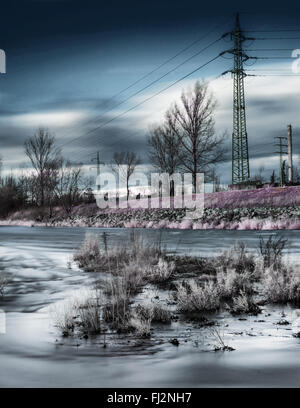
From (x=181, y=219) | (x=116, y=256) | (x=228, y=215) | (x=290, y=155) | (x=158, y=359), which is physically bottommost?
(x=158, y=359)

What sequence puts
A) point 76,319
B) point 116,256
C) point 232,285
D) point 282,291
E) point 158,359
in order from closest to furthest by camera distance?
1. point 158,359
2. point 76,319
3. point 282,291
4. point 232,285
5. point 116,256

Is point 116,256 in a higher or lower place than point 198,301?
higher

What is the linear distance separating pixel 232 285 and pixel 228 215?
20144 mm

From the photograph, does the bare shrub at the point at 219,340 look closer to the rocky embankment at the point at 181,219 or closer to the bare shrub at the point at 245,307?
the bare shrub at the point at 245,307

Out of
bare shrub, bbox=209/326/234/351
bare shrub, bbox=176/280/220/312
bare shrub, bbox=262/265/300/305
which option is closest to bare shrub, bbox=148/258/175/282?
bare shrub, bbox=176/280/220/312

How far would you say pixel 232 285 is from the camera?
6852 mm

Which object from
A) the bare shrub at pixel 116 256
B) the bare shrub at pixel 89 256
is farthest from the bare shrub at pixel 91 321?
the bare shrub at pixel 89 256

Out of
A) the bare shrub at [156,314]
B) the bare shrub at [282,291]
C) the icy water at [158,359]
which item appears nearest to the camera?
the icy water at [158,359]

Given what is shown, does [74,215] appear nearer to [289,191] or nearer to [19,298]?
[289,191]

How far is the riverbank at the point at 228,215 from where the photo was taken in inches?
948

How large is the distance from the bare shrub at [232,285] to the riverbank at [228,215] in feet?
39.2

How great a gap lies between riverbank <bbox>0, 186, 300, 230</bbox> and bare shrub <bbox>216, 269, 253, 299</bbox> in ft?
39.2

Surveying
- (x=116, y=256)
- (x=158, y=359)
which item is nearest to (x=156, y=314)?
(x=158, y=359)

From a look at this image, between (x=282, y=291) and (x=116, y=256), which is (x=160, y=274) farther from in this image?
(x=282, y=291)
